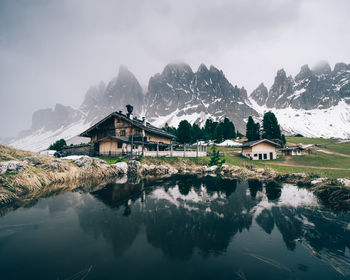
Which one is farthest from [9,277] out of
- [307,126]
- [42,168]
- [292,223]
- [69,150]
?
[307,126]

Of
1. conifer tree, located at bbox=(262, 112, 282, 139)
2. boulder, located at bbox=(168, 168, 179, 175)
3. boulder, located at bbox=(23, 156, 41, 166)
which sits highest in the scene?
conifer tree, located at bbox=(262, 112, 282, 139)

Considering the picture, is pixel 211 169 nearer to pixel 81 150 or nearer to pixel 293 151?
pixel 81 150

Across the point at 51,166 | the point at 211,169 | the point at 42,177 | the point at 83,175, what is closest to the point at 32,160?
the point at 51,166

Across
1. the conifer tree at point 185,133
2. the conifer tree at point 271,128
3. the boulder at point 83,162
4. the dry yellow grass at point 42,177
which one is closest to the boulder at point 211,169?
the dry yellow grass at point 42,177

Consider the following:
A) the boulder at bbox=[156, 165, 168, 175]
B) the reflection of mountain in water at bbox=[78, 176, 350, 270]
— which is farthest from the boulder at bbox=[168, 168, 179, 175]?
the reflection of mountain in water at bbox=[78, 176, 350, 270]

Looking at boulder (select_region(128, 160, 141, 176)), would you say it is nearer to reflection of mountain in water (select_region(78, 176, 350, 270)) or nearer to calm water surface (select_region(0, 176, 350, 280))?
reflection of mountain in water (select_region(78, 176, 350, 270))

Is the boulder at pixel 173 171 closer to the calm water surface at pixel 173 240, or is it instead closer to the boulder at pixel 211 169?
the boulder at pixel 211 169

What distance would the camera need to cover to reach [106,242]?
713 centimetres

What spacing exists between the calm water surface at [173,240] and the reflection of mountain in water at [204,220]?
0.17 feet

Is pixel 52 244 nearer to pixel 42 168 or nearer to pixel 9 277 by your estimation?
pixel 9 277

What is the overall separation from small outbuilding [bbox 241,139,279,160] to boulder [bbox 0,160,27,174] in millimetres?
43033

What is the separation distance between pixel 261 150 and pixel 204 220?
127 feet

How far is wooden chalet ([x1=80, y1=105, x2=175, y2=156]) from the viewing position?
34594 millimetres

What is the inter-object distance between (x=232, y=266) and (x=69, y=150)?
43.7m
